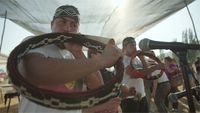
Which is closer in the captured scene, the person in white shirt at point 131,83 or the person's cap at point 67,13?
the person's cap at point 67,13

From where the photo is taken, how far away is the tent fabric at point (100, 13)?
23.1 ft

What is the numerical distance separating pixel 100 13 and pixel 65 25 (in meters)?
6.82

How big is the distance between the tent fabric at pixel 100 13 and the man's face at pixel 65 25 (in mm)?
5391

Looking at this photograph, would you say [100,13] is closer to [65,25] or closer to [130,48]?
[130,48]

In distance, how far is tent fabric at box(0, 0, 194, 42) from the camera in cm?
705

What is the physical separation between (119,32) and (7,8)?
17.1 ft

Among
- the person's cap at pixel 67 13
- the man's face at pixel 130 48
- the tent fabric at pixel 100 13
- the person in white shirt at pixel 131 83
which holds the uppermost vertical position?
the tent fabric at pixel 100 13

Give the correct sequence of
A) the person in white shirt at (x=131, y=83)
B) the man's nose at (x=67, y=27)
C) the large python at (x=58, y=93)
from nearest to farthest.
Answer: the large python at (x=58, y=93) → the man's nose at (x=67, y=27) → the person in white shirt at (x=131, y=83)

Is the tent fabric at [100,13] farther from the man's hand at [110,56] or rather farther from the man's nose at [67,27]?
the man's hand at [110,56]

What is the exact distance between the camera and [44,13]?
7934 mm

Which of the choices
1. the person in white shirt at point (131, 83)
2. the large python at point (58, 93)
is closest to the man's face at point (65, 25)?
the large python at point (58, 93)

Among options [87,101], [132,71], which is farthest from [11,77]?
[132,71]

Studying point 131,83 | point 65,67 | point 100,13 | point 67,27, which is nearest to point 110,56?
point 65,67

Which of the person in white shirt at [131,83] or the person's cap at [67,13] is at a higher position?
the person's cap at [67,13]
